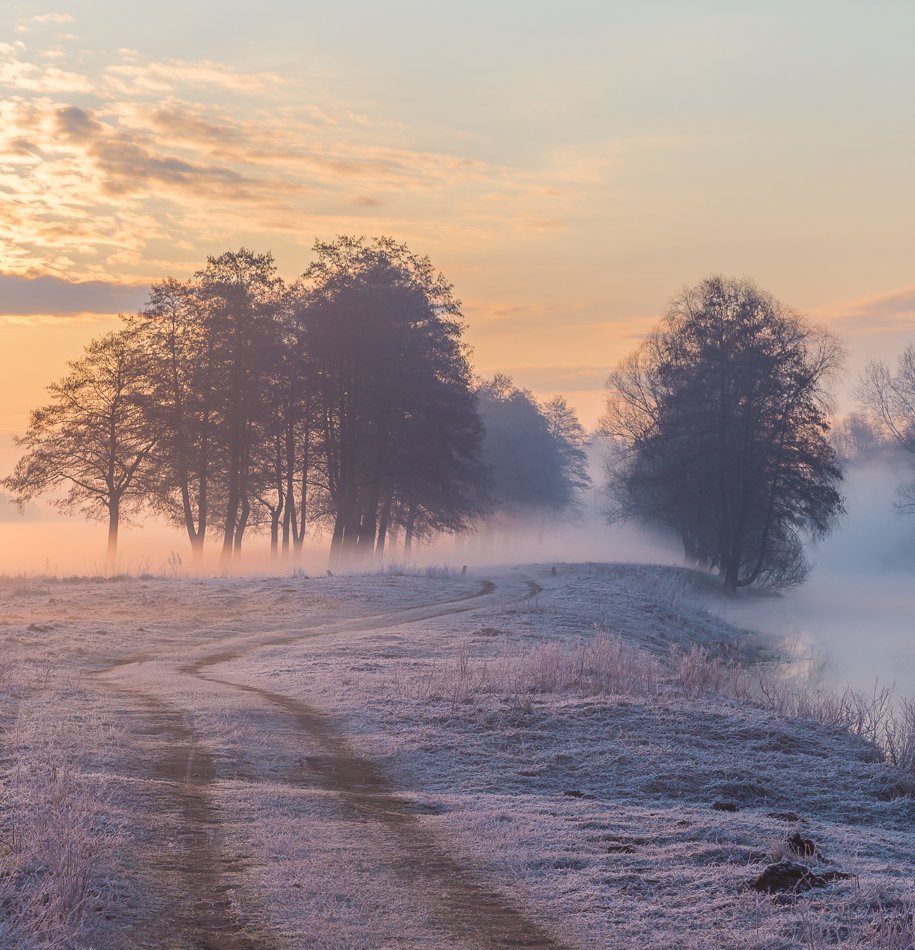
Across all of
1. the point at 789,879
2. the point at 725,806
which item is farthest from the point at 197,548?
the point at 789,879

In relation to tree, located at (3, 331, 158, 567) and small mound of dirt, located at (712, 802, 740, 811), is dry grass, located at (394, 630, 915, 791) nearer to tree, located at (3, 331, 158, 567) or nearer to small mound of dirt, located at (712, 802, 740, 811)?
small mound of dirt, located at (712, 802, 740, 811)

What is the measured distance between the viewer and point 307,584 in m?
37.3

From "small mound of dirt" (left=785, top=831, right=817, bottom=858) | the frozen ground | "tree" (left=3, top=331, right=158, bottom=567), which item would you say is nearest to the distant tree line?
"tree" (left=3, top=331, right=158, bottom=567)

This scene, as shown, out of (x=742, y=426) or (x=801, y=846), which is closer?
(x=801, y=846)

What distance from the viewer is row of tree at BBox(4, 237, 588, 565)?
51188mm

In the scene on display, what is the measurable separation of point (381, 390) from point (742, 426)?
1632 centimetres

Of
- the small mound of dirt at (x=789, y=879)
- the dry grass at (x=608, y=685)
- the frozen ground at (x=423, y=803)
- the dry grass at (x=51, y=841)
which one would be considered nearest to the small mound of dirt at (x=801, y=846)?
the frozen ground at (x=423, y=803)

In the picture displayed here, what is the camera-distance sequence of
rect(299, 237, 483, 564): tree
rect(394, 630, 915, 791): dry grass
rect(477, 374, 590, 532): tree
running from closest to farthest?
rect(394, 630, 915, 791): dry grass < rect(299, 237, 483, 564): tree < rect(477, 374, 590, 532): tree

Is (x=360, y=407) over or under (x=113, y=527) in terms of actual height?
over

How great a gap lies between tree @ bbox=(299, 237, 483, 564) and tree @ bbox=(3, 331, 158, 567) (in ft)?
28.0

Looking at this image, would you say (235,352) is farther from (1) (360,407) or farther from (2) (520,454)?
(2) (520,454)

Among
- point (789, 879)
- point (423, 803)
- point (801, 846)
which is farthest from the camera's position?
point (423, 803)

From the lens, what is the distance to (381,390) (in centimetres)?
5091

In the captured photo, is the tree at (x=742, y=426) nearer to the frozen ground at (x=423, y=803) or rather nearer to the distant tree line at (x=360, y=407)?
the distant tree line at (x=360, y=407)
